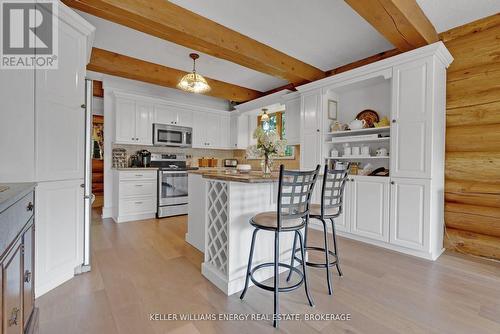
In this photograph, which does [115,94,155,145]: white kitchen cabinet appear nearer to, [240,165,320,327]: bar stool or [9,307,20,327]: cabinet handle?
[240,165,320,327]: bar stool

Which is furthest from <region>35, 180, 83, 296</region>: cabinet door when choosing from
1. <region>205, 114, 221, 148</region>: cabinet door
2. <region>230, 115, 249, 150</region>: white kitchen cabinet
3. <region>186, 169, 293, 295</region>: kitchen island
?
<region>230, 115, 249, 150</region>: white kitchen cabinet

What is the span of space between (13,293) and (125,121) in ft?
12.8

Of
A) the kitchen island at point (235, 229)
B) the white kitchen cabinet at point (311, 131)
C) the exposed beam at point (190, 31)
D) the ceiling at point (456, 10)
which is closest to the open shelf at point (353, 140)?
the white kitchen cabinet at point (311, 131)

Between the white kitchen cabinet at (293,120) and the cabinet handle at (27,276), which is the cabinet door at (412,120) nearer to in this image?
the white kitchen cabinet at (293,120)

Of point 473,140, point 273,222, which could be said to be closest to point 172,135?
point 273,222

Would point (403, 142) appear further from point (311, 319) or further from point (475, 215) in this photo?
point (311, 319)

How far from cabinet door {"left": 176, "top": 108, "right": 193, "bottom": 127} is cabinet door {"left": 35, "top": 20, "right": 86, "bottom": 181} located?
2841 mm

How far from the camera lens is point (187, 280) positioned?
2.14 m

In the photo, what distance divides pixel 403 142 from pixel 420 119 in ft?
0.97

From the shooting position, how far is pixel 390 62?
113 inches

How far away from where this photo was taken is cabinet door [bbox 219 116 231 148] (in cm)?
573

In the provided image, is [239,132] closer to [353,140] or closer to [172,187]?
[172,187]

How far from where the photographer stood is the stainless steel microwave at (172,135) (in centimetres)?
471

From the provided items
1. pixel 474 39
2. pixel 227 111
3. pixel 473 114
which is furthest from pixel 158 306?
pixel 227 111
